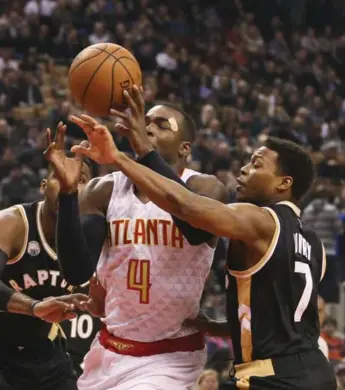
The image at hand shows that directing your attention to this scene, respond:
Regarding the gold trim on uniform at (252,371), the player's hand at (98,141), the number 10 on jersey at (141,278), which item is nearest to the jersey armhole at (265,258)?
the gold trim on uniform at (252,371)

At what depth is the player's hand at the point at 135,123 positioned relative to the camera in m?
4.12

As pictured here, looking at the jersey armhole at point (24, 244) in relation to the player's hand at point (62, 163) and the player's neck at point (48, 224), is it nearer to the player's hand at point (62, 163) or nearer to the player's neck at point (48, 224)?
the player's neck at point (48, 224)

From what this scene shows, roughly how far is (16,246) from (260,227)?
1.70 meters

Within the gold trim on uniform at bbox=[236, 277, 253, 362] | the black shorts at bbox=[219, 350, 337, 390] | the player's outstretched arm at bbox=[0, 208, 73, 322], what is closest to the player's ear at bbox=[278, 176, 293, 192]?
the gold trim on uniform at bbox=[236, 277, 253, 362]

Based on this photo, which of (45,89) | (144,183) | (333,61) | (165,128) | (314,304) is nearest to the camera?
(144,183)

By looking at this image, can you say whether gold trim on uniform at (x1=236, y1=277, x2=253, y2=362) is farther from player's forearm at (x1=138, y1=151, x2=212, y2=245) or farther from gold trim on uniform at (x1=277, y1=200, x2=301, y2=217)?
gold trim on uniform at (x1=277, y1=200, x2=301, y2=217)

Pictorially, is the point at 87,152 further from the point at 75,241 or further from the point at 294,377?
the point at 294,377

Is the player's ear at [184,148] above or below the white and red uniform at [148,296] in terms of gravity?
above

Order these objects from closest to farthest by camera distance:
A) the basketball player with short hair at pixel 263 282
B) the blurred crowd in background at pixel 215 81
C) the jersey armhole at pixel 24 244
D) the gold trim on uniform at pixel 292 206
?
the basketball player with short hair at pixel 263 282 < the gold trim on uniform at pixel 292 206 < the jersey armhole at pixel 24 244 < the blurred crowd in background at pixel 215 81

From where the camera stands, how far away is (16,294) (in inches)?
192

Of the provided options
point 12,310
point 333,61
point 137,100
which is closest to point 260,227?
point 137,100

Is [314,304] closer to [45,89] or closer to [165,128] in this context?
[165,128]

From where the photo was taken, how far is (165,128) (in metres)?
4.67

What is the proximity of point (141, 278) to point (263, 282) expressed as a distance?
0.65 meters
